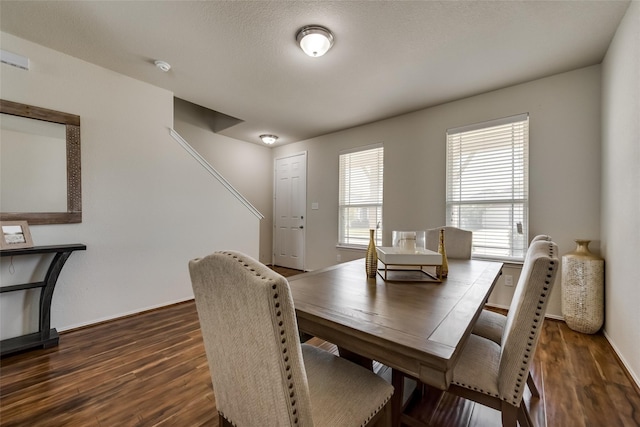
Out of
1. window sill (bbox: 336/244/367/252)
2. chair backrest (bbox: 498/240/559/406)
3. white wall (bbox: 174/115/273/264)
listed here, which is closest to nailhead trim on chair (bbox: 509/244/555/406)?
chair backrest (bbox: 498/240/559/406)

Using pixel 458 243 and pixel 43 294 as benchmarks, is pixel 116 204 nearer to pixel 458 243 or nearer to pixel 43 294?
pixel 43 294

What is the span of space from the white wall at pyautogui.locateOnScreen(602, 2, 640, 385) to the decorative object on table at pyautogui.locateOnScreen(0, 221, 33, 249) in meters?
4.39

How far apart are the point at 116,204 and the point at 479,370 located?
3.29 meters

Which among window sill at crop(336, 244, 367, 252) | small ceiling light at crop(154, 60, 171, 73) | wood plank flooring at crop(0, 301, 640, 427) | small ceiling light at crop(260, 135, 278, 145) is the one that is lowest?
wood plank flooring at crop(0, 301, 640, 427)

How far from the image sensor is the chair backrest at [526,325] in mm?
835

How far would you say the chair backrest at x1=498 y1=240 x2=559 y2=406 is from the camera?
0.84 meters

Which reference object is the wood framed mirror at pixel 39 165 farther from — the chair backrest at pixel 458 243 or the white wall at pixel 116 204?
the chair backrest at pixel 458 243

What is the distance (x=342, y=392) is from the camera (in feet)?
2.94

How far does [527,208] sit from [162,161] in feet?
13.4

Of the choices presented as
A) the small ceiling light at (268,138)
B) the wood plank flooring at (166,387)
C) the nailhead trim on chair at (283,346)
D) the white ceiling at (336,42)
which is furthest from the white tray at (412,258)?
the small ceiling light at (268,138)

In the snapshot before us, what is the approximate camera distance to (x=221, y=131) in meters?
4.56

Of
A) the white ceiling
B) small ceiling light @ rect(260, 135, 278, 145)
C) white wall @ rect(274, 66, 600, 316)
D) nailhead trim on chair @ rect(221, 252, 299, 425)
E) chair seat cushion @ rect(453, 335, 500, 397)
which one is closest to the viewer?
nailhead trim on chair @ rect(221, 252, 299, 425)

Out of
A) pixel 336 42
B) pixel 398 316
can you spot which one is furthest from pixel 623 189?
pixel 336 42

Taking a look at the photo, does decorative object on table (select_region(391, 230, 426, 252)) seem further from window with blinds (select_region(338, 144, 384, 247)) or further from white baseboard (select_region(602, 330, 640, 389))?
window with blinds (select_region(338, 144, 384, 247))
